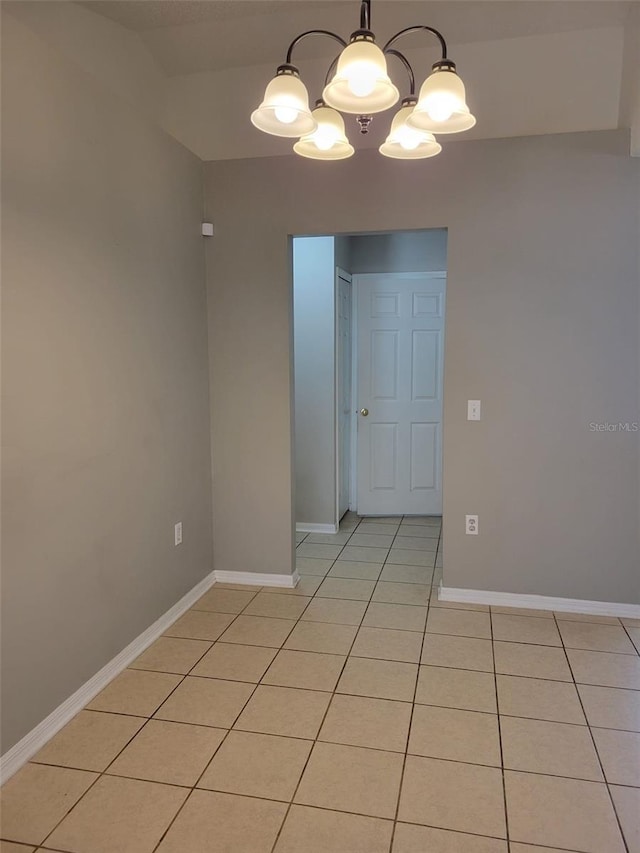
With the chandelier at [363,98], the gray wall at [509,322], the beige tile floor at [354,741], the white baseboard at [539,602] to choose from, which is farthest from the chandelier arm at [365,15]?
the white baseboard at [539,602]

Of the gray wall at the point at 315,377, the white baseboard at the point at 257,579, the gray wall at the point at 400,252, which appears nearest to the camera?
the white baseboard at the point at 257,579

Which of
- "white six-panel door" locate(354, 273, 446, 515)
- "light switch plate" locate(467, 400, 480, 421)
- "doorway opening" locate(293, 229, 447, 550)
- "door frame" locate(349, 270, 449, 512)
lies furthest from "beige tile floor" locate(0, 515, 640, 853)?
"door frame" locate(349, 270, 449, 512)

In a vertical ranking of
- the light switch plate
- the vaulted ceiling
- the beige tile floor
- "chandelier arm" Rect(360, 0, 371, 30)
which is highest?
the vaulted ceiling

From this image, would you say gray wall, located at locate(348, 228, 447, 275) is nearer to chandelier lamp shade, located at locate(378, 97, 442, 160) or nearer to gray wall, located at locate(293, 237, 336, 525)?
gray wall, located at locate(293, 237, 336, 525)

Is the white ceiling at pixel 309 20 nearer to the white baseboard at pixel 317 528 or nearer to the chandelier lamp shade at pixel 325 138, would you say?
the chandelier lamp shade at pixel 325 138

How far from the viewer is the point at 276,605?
3271 mm

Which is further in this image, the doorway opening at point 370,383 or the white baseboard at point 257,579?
the doorway opening at point 370,383

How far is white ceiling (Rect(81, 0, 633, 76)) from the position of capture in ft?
8.16

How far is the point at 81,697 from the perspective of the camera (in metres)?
2.33

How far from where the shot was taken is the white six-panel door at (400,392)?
4.77 m

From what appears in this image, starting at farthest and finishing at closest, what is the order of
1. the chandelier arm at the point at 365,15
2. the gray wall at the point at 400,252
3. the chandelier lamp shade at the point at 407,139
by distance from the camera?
1. the gray wall at the point at 400,252
2. the chandelier lamp shade at the point at 407,139
3. the chandelier arm at the point at 365,15

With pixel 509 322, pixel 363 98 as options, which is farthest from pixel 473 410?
pixel 363 98

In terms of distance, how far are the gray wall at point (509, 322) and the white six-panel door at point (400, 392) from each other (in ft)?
5.21

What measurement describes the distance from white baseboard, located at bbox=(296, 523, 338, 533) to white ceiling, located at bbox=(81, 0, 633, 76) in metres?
3.06
